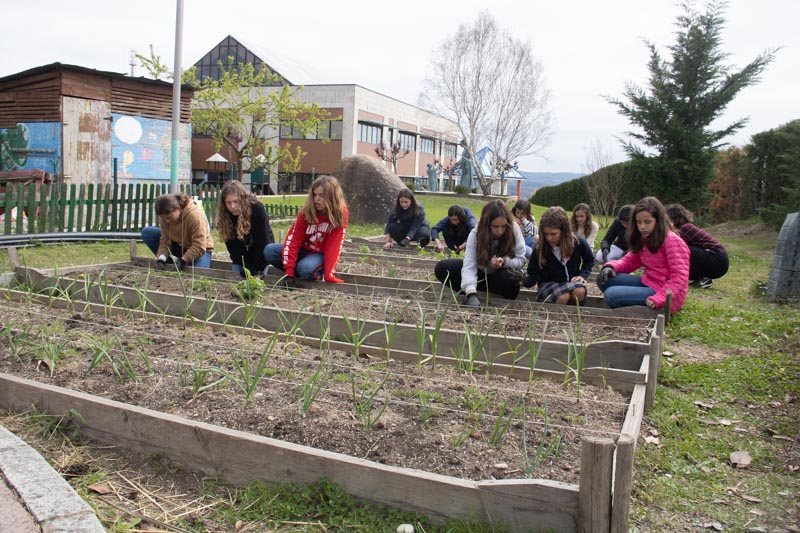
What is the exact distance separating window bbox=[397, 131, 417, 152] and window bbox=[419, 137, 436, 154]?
1.24 metres

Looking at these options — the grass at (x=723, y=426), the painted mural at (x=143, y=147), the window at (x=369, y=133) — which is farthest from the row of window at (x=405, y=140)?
the grass at (x=723, y=426)

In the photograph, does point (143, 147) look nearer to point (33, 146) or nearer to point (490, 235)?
point (33, 146)

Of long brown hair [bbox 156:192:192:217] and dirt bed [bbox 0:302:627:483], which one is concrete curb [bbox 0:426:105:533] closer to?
dirt bed [bbox 0:302:627:483]

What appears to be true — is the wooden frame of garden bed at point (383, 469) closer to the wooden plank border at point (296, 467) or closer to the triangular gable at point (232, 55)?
the wooden plank border at point (296, 467)

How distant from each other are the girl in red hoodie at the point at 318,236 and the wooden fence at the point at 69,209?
21.1ft

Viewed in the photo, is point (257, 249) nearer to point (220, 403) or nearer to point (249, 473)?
point (220, 403)

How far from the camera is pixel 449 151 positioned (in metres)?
66.2

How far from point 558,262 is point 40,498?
424 centimetres

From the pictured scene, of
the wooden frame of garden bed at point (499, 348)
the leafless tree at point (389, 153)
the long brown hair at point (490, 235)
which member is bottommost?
the wooden frame of garden bed at point (499, 348)

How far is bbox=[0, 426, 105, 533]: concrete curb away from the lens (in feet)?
6.97

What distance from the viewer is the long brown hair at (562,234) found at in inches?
208

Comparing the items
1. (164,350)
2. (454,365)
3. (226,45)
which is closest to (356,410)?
(454,365)

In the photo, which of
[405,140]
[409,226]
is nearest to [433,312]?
[409,226]

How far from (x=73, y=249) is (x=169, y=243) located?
3.53m
